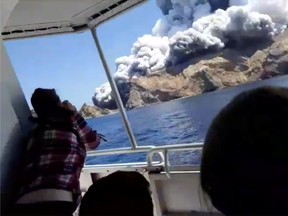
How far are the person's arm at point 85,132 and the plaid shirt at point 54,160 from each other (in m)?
0.05

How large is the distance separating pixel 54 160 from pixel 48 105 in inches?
9.8

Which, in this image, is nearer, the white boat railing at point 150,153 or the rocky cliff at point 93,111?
the white boat railing at point 150,153

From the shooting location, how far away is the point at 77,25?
238 centimetres

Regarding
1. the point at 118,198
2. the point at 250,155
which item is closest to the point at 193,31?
the point at 118,198

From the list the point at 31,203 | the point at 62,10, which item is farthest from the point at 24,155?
the point at 62,10

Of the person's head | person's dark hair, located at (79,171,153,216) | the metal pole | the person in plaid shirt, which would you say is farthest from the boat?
the person's head

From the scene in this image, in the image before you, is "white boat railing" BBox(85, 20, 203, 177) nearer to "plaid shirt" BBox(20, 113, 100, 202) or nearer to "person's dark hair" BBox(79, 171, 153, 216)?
"plaid shirt" BBox(20, 113, 100, 202)

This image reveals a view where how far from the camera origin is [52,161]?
3.96ft

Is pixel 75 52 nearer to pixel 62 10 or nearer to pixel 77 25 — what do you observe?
pixel 77 25

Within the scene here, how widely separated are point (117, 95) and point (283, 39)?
1.31 m

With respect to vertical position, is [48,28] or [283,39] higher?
[48,28]

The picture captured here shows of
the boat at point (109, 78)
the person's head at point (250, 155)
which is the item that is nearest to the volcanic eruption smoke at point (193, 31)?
the boat at point (109, 78)

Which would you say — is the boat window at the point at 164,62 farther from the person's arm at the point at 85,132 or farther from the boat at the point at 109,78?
the person's arm at the point at 85,132

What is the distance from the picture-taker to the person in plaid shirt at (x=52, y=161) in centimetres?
111
